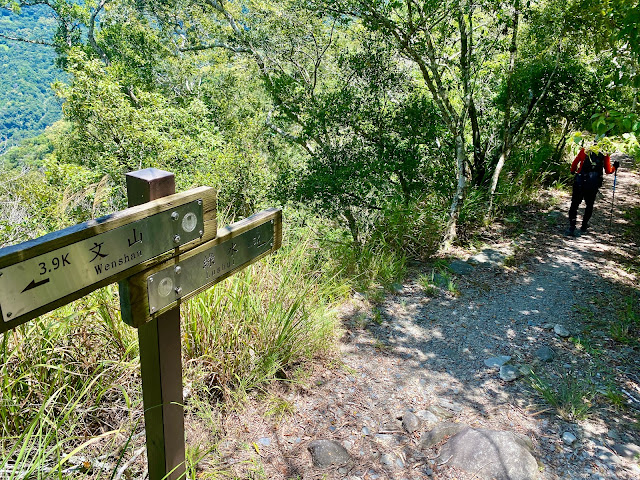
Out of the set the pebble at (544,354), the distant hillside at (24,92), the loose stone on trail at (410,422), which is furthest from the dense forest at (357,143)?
the distant hillside at (24,92)

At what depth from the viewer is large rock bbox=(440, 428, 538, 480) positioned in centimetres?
247

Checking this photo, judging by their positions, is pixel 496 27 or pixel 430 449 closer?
pixel 430 449

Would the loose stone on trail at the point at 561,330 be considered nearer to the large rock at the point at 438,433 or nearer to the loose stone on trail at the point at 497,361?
the loose stone on trail at the point at 497,361

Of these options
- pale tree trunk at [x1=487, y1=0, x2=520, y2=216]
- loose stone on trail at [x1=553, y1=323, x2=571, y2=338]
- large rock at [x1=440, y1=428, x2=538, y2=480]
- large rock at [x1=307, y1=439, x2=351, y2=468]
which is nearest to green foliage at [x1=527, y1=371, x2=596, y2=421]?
large rock at [x1=440, y1=428, x2=538, y2=480]

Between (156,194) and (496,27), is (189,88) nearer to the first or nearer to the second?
(496,27)

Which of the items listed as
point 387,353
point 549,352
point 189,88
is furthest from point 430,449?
point 189,88

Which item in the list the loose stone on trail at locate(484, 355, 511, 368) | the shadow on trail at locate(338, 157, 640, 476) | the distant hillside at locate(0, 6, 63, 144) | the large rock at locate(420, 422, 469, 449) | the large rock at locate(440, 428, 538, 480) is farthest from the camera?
the distant hillside at locate(0, 6, 63, 144)

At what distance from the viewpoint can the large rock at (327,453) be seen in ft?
8.18

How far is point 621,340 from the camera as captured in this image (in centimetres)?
393

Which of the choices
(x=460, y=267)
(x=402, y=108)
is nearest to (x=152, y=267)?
(x=460, y=267)

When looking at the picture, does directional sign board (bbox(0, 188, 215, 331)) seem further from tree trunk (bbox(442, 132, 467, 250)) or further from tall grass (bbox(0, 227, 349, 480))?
tree trunk (bbox(442, 132, 467, 250))

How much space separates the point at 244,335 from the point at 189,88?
13.1 m

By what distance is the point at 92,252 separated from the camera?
51.8 inches

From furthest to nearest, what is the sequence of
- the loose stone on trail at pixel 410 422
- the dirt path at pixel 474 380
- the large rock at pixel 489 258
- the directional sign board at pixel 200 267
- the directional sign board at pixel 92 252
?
the large rock at pixel 489 258
the loose stone on trail at pixel 410 422
the dirt path at pixel 474 380
the directional sign board at pixel 200 267
the directional sign board at pixel 92 252
